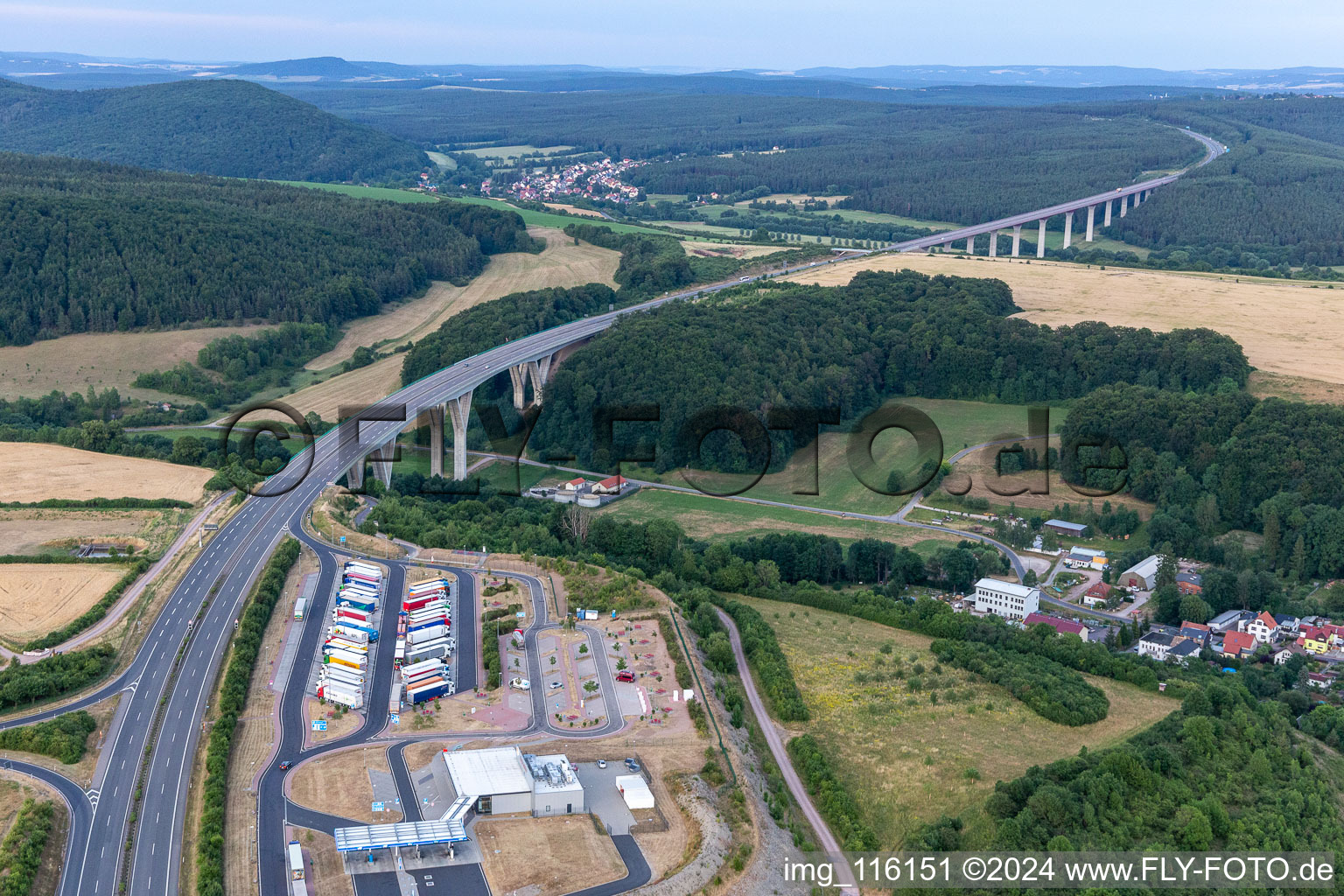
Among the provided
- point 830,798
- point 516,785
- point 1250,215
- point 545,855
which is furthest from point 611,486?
point 1250,215

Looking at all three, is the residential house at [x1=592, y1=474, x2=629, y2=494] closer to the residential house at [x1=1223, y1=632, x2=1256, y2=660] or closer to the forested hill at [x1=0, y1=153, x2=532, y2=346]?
the residential house at [x1=1223, y1=632, x2=1256, y2=660]

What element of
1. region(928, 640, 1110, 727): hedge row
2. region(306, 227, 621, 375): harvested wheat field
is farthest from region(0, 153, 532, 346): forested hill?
region(928, 640, 1110, 727): hedge row

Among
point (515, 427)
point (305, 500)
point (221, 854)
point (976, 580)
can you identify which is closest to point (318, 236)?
point (515, 427)

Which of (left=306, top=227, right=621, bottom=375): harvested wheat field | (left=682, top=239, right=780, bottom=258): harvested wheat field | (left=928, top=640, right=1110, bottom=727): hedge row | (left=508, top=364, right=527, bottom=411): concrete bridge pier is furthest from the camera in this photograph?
(left=682, top=239, right=780, bottom=258): harvested wheat field

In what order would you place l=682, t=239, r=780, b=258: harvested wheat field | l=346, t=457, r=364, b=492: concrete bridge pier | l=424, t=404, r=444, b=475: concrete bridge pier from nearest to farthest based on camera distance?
l=346, t=457, r=364, b=492: concrete bridge pier → l=424, t=404, r=444, b=475: concrete bridge pier → l=682, t=239, r=780, b=258: harvested wheat field

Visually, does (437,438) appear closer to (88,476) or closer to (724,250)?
(88,476)

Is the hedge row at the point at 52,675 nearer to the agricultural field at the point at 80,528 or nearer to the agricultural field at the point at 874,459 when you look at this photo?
the agricultural field at the point at 80,528
